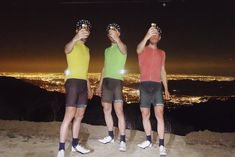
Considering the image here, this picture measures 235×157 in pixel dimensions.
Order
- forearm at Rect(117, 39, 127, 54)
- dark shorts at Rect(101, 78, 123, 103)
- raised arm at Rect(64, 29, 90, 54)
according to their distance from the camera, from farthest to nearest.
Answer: dark shorts at Rect(101, 78, 123, 103) < forearm at Rect(117, 39, 127, 54) < raised arm at Rect(64, 29, 90, 54)

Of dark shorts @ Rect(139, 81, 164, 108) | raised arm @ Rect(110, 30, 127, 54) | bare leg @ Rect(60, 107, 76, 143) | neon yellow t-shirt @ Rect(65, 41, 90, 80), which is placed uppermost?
raised arm @ Rect(110, 30, 127, 54)

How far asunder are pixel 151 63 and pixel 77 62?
1.43m

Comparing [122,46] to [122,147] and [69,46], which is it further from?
[122,147]

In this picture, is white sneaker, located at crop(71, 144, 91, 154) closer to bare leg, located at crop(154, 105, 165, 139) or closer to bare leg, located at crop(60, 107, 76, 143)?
bare leg, located at crop(60, 107, 76, 143)

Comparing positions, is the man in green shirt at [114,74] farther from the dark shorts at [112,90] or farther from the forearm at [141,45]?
the forearm at [141,45]

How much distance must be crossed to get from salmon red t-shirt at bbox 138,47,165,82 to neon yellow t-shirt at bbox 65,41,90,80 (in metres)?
1.12

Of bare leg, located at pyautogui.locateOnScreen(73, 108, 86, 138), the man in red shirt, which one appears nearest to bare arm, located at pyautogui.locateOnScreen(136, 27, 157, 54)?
the man in red shirt

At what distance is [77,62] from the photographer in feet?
22.1

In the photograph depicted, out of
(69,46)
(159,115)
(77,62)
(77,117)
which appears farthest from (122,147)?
(69,46)

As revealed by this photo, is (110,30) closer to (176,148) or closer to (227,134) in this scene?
(176,148)

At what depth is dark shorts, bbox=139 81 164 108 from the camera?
288 inches

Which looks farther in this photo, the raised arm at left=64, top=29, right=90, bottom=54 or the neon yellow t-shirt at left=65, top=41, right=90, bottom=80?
the neon yellow t-shirt at left=65, top=41, right=90, bottom=80

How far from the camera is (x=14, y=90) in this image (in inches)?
1860

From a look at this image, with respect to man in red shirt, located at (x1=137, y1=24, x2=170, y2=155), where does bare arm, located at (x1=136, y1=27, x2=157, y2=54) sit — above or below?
above
